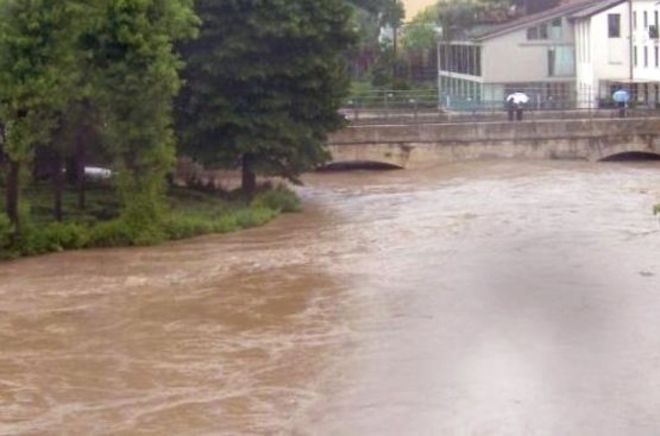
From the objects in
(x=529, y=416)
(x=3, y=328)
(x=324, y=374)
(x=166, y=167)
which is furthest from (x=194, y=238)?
(x=529, y=416)

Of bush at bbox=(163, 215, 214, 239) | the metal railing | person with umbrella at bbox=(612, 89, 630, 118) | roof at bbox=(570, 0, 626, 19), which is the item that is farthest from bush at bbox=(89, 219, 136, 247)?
roof at bbox=(570, 0, 626, 19)

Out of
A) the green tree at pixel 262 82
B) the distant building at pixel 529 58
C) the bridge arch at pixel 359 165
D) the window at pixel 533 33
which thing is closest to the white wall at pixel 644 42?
the distant building at pixel 529 58

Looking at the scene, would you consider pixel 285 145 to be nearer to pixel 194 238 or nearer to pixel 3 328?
pixel 194 238

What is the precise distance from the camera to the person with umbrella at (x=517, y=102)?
64438mm

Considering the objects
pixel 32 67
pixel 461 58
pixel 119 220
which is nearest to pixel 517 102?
pixel 461 58

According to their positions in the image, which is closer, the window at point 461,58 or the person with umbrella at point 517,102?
the person with umbrella at point 517,102

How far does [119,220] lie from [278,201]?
718cm

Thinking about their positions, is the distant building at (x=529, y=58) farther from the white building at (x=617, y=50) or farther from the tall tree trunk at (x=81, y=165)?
the tall tree trunk at (x=81, y=165)

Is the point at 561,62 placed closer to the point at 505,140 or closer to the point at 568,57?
the point at 568,57

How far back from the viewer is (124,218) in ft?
139

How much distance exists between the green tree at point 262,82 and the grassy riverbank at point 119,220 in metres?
1.39

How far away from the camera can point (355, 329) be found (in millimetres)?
28969

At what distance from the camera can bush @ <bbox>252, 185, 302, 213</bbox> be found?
48156mm

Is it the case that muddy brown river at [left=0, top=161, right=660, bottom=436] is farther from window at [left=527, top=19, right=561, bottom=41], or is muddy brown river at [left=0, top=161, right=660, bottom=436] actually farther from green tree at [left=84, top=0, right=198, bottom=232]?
window at [left=527, top=19, right=561, bottom=41]
